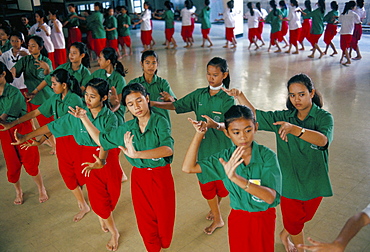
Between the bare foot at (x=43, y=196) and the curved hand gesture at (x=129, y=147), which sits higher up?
the curved hand gesture at (x=129, y=147)

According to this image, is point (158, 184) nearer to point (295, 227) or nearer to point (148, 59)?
point (295, 227)

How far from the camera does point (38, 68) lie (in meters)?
4.41

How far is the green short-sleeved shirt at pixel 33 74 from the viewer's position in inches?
175

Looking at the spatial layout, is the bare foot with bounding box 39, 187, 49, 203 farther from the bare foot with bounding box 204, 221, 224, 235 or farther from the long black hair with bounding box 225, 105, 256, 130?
the long black hair with bounding box 225, 105, 256, 130

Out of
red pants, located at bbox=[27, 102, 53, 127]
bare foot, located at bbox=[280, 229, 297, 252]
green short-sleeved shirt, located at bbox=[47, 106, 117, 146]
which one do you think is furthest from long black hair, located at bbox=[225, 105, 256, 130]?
red pants, located at bbox=[27, 102, 53, 127]

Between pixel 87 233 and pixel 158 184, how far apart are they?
3.65ft

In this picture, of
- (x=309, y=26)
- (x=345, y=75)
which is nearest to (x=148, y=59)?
(x=345, y=75)

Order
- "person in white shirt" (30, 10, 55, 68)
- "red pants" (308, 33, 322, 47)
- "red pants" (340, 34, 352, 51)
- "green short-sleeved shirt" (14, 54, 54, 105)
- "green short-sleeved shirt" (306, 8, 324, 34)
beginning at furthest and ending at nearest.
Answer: "red pants" (308, 33, 322, 47)
"green short-sleeved shirt" (306, 8, 324, 34)
"red pants" (340, 34, 352, 51)
"person in white shirt" (30, 10, 55, 68)
"green short-sleeved shirt" (14, 54, 54, 105)

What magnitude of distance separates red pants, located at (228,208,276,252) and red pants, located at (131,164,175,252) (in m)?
0.61

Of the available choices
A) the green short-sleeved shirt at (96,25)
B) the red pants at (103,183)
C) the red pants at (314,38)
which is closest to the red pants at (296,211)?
the red pants at (103,183)

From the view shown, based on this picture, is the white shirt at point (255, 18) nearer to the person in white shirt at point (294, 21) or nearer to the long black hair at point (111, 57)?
the person in white shirt at point (294, 21)

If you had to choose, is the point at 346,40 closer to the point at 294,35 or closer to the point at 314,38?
the point at 314,38

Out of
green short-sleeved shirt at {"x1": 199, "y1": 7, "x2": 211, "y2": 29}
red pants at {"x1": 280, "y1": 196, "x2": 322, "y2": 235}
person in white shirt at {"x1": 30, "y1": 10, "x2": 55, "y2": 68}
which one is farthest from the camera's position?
green short-sleeved shirt at {"x1": 199, "y1": 7, "x2": 211, "y2": 29}

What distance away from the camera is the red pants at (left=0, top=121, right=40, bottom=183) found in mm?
3455
